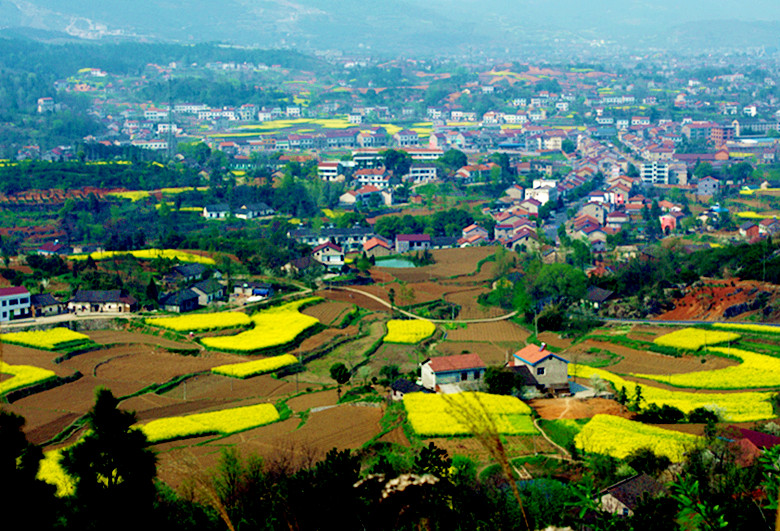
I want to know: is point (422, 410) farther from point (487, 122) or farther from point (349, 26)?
point (349, 26)

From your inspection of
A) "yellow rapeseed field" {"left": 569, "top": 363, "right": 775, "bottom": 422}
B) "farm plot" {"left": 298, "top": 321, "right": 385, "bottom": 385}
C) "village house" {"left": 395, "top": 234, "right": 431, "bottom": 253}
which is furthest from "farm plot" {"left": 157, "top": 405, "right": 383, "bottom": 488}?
"village house" {"left": 395, "top": 234, "right": 431, "bottom": 253}

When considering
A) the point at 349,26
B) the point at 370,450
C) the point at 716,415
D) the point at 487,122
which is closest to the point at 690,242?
the point at 716,415

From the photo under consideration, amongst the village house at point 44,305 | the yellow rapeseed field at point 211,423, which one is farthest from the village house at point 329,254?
the yellow rapeseed field at point 211,423

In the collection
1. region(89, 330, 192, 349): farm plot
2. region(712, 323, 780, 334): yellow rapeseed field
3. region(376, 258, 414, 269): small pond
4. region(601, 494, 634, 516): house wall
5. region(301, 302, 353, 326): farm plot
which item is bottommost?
region(376, 258, 414, 269): small pond

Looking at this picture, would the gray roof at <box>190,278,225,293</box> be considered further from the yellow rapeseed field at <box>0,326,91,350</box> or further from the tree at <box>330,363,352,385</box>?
the tree at <box>330,363,352,385</box>

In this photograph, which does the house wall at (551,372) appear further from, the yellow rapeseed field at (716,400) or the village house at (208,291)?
the village house at (208,291)

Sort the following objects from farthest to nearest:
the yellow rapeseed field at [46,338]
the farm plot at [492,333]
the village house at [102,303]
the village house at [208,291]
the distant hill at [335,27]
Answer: the distant hill at [335,27], the village house at [208,291], the village house at [102,303], the farm plot at [492,333], the yellow rapeseed field at [46,338]

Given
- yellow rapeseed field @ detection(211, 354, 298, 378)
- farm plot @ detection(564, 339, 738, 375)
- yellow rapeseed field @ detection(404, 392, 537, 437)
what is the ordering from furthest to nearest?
1. farm plot @ detection(564, 339, 738, 375)
2. yellow rapeseed field @ detection(211, 354, 298, 378)
3. yellow rapeseed field @ detection(404, 392, 537, 437)
